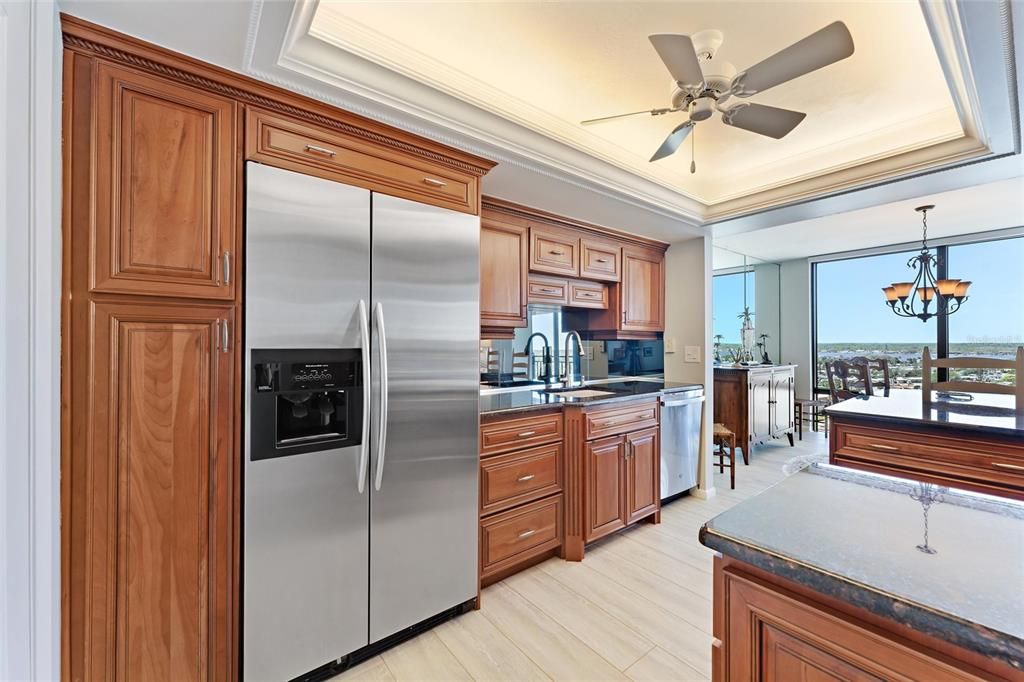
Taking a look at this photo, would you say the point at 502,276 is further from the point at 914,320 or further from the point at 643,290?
the point at 914,320

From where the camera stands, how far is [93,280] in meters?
1.32

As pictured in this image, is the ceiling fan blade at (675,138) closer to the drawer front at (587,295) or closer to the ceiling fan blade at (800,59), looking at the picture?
the ceiling fan blade at (800,59)

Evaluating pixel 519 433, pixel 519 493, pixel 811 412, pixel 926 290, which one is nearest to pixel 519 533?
pixel 519 493

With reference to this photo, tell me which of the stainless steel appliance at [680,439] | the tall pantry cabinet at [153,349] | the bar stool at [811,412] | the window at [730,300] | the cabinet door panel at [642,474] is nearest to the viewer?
the tall pantry cabinet at [153,349]

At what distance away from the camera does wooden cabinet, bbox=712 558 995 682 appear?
606 millimetres

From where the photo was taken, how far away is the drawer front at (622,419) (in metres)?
2.70

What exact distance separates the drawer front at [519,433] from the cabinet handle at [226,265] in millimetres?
1277

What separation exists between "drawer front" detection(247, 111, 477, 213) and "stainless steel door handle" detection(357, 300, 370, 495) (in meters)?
0.52

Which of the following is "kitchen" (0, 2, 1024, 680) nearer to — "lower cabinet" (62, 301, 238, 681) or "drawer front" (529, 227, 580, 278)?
"lower cabinet" (62, 301, 238, 681)

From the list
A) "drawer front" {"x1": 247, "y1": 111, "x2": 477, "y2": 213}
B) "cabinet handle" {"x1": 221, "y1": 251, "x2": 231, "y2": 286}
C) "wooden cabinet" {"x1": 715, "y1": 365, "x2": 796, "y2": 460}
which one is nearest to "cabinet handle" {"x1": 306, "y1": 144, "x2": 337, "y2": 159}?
"drawer front" {"x1": 247, "y1": 111, "x2": 477, "y2": 213}

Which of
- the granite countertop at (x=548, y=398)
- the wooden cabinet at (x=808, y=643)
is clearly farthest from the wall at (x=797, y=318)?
the wooden cabinet at (x=808, y=643)

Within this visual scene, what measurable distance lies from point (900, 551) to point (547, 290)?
102 inches

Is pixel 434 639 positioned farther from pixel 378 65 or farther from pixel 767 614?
pixel 378 65
